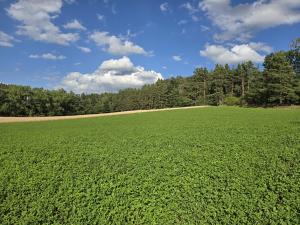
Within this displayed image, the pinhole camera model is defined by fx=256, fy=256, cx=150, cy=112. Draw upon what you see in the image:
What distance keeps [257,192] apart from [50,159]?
8363mm

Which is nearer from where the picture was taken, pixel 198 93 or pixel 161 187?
pixel 161 187

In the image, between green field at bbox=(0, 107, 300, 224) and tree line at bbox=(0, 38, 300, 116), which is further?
tree line at bbox=(0, 38, 300, 116)

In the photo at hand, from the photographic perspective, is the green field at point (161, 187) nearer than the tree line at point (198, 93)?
Yes

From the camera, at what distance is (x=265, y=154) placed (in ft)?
30.1

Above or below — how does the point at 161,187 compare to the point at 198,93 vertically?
below

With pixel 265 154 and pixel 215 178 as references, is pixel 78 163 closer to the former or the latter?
pixel 215 178

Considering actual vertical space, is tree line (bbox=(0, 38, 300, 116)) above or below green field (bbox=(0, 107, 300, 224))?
above

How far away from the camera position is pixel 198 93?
100688 mm

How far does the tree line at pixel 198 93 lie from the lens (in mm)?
62812

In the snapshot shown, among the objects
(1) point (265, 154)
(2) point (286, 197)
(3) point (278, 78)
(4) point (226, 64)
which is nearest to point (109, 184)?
(2) point (286, 197)

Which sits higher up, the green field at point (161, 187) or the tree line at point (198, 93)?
the tree line at point (198, 93)

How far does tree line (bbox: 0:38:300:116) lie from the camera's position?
6281 cm

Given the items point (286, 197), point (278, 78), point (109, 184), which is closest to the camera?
point (286, 197)

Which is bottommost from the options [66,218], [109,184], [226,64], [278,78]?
[66,218]
